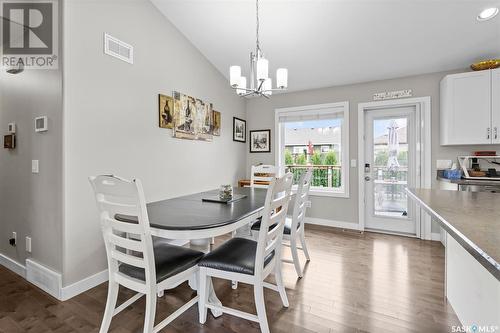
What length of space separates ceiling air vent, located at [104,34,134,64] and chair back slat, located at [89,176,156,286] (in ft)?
5.23

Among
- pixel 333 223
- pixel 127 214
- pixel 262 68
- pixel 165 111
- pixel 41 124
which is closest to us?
pixel 127 214

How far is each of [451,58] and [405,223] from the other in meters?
2.34

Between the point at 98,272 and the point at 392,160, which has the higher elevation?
the point at 392,160

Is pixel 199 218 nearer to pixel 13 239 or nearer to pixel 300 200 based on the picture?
pixel 300 200

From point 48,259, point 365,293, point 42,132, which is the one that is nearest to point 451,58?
point 365,293

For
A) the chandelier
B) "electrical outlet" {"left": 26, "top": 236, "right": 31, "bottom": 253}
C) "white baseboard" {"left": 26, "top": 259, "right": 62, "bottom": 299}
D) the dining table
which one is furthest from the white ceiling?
"white baseboard" {"left": 26, "top": 259, "right": 62, "bottom": 299}

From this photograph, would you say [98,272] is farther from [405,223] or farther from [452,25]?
[452,25]

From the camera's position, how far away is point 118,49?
7.99ft

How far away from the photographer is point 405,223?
3.73m

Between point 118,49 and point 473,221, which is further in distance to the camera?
point 118,49

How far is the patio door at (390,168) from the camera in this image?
367 cm

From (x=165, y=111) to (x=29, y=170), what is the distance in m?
1.45

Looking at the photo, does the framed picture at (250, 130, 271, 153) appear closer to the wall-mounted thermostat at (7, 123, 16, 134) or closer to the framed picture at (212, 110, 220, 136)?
the framed picture at (212, 110, 220, 136)

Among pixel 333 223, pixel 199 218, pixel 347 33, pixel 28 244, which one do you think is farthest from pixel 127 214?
pixel 333 223
